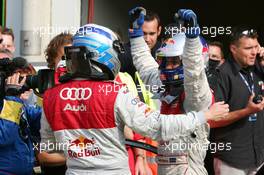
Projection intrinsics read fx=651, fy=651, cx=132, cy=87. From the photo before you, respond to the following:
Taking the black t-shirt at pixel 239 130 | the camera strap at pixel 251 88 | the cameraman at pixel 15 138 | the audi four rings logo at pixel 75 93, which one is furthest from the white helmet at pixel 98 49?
the camera strap at pixel 251 88

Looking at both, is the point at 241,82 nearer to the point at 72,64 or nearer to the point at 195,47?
the point at 195,47

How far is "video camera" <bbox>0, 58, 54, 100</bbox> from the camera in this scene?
12.1 ft

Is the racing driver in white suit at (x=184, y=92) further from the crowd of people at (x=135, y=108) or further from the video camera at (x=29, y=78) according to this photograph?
the video camera at (x=29, y=78)

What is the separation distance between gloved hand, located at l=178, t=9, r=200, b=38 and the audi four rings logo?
66 cm

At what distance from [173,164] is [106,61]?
0.85m

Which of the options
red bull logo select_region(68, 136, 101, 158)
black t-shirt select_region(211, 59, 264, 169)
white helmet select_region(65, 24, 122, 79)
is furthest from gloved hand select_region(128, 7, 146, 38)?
red bull logo select_region(68, 136, 101, 158)

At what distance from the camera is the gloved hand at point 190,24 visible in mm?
3561

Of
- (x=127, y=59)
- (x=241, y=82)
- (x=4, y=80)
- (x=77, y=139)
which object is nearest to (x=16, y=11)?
(x=127, y=59)

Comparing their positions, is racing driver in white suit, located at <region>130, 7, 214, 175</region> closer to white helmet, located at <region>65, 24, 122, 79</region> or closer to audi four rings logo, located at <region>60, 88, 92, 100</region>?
white helmet, located at <region>65, 24, 122, 79</region>

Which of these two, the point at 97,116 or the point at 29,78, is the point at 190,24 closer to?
the point at 97,116

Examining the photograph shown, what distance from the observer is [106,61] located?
3443 mm

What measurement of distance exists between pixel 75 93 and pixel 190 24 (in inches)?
30.1

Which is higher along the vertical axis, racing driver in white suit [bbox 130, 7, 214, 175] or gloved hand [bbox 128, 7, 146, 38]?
gloved hand [bbox 128, 7, 146, 38]

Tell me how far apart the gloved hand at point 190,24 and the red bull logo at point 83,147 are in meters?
0.80
